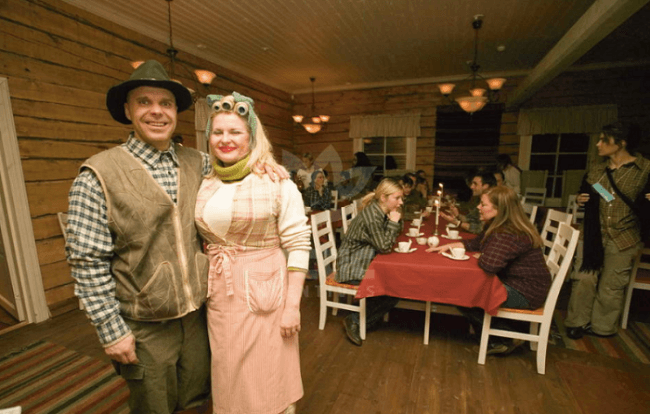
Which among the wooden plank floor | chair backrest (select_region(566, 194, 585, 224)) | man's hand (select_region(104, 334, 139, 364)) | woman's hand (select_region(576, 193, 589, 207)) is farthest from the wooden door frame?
chair backrest (select_region(566, 194, 585, 224))

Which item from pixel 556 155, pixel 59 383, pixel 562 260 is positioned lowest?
pixel 59 383

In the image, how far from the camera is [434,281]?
2072mm

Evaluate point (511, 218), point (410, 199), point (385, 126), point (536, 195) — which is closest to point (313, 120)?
point (385, 126)

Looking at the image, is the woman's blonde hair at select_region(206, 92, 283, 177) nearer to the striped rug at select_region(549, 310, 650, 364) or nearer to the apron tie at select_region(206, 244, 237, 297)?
the apron tie at select_region(206, 244, 237, 297)

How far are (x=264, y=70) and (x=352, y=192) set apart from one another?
2.75 meters

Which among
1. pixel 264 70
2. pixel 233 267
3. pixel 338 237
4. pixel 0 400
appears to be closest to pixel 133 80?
pixel 233 267

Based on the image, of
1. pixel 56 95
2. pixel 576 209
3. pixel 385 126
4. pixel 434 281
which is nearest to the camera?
pixel 434 281

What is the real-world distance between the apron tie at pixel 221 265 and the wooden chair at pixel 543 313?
5.87 feet

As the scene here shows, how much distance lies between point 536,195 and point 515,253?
4717 mm

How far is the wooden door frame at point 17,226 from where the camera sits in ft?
8.63

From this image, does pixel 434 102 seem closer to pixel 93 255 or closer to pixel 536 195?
pixel 536 195

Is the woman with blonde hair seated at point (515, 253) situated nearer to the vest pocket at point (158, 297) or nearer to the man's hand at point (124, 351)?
the vest pocket at point (158, 297)

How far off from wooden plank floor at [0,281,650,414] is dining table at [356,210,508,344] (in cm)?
42

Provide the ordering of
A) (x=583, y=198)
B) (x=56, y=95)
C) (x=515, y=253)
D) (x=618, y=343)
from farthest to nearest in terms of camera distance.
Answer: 1. (x=56, y=95)
2. (x=583, y=198)
3. (x=618, y=343)
4. (x=515, y=253)
